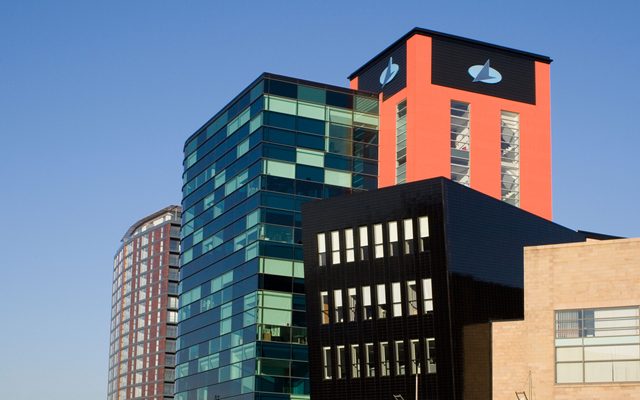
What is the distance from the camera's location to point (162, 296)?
195m

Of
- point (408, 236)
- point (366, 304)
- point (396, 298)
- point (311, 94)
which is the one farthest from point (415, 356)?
point (311, 94)

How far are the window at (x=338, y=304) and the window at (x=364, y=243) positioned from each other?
3535 mm

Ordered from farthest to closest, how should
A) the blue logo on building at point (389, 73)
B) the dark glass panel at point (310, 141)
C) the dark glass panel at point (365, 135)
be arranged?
the dark glass panel at point (365, 135) → the blue logo on building at point (389, 73) → the dark glass panel at point (310, 141)

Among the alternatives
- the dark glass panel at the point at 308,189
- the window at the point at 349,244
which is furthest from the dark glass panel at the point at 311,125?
the window at the point at 349,244

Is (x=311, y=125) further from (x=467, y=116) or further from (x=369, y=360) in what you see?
(x=369, y=360)

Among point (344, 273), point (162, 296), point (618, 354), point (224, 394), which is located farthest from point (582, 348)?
point (162, 296)

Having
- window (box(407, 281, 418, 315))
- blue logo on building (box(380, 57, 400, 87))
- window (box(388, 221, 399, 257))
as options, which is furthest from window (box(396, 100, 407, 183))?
window (box(407, 281, 418, 315))

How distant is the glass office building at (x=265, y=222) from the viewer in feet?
310

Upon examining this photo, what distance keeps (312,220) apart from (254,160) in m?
16.7

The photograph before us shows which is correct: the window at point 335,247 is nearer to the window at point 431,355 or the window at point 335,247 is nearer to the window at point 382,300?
the window at point 382,300

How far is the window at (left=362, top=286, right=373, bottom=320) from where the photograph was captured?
7969cm

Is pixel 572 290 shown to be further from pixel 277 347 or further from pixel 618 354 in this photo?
pixel 277 347

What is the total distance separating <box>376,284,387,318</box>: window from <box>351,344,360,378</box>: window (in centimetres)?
340

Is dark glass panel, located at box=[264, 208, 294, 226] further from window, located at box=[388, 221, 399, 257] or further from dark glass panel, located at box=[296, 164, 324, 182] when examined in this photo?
window, located at box=[388, 221, 399, 257]
